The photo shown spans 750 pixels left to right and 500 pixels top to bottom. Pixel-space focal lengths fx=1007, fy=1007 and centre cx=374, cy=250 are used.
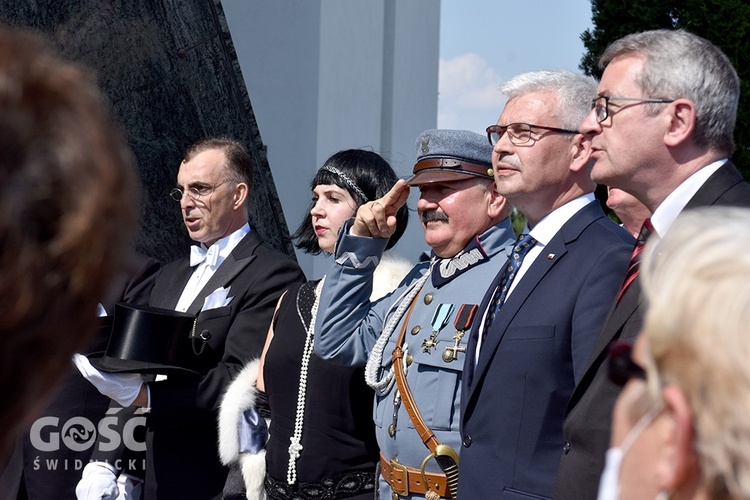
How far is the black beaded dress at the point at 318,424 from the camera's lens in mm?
3699

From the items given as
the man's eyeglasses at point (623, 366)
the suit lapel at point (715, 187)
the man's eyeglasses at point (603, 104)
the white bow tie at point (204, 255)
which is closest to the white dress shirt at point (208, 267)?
the white bow tie at point (204, 255)

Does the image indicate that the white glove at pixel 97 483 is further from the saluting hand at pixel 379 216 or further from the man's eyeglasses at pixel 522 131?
the man's eyeglasses at pixel 522 131

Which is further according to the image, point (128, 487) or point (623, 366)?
point (128, 487)

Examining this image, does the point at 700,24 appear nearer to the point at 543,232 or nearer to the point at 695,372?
the point at 543,232

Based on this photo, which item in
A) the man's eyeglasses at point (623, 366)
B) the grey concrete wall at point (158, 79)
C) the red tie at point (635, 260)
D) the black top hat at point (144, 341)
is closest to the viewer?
the man's eyeglasses at point (623, 366)

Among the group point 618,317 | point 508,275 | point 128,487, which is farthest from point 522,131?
point 128,487

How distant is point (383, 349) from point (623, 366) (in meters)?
2.29

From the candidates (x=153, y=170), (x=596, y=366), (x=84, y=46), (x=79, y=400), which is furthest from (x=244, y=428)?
(x=84, y=46)

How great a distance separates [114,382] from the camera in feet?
13.5

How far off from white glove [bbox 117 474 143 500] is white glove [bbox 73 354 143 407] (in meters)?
0.35

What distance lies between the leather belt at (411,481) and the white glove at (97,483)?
58.4 inches

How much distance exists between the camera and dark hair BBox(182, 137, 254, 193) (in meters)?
4.84

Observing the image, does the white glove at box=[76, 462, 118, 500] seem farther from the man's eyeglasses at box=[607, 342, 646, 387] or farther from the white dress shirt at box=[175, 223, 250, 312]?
the man's eyeglasses at box=[607, 342, 646, 387]

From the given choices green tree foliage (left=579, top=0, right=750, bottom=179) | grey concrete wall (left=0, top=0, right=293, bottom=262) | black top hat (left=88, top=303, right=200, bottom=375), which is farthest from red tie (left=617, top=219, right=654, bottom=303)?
green tree foliage (left=579, top=0, right=750, bottom=179)
